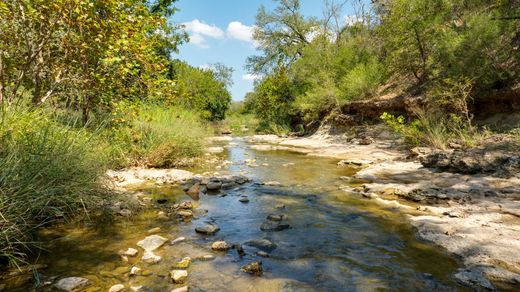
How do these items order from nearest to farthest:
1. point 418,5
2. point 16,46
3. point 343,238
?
point 343,238 → point 16,46 → point 418,5

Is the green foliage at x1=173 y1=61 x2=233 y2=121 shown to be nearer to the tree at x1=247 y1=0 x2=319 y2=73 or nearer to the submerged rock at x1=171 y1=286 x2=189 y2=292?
the tree at x1=247 y1=0 x2=319 y2=73

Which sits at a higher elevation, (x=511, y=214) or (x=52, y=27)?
(x=52, y=27)

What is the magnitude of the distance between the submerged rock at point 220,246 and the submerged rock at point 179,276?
2.25 feet

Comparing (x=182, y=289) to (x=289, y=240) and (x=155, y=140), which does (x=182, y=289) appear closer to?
(x=289, y=240)

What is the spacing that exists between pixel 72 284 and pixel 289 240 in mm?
2550

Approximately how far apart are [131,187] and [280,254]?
14.6 feet

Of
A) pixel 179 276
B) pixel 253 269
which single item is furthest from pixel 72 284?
pixel 253 269

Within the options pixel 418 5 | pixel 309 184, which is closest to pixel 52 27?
pixel 309 184

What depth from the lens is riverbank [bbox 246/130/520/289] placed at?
3578mm

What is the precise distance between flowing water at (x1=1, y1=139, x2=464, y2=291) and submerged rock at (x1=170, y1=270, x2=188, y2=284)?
2.4 inches

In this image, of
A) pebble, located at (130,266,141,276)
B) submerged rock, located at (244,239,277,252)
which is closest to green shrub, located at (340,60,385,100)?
submerged rock, located at (244,239,277,252)

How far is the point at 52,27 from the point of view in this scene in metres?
5.00

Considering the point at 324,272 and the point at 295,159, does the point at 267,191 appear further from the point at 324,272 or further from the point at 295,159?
the point at 295,159

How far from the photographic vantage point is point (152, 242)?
4305 mm
